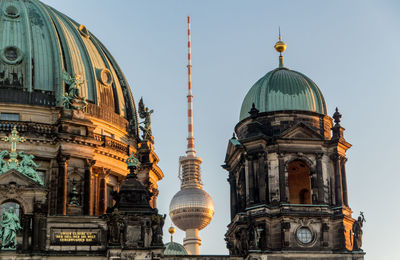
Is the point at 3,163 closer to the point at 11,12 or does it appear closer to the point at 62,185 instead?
the point at 62,185

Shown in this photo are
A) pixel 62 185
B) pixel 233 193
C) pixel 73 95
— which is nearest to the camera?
pixel 62 185

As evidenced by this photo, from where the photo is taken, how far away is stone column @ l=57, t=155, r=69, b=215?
170ft

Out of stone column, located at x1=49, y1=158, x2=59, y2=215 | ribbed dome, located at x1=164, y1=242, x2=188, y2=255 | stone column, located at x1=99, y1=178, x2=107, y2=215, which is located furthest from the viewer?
ribbed dome, located at x1=164, y1=242, x2=188, y2=255

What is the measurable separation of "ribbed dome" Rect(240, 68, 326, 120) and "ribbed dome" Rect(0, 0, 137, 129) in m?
10.7

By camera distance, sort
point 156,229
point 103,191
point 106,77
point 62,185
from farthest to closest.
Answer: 1. point 106,77
2. point 103,191
3. point 62,185
4. point 156,229

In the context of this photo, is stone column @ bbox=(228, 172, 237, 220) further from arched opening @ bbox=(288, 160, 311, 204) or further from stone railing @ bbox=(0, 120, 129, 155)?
stone railing @ bbox=(0, 120, 129, 155)

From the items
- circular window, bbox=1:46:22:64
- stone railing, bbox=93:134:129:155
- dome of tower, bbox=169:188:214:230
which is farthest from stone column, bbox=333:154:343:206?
dome of tower, bbox=169:188:214:230

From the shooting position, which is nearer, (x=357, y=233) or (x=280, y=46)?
(x=357, y=233)

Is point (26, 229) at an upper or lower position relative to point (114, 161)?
lower

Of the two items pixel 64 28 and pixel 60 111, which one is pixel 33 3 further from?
pixel 60 111

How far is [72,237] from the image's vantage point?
45.3 metres

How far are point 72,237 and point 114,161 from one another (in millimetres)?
11649

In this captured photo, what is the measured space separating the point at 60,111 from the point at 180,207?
11930 cm

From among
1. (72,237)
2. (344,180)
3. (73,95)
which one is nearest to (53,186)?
(73,95)
